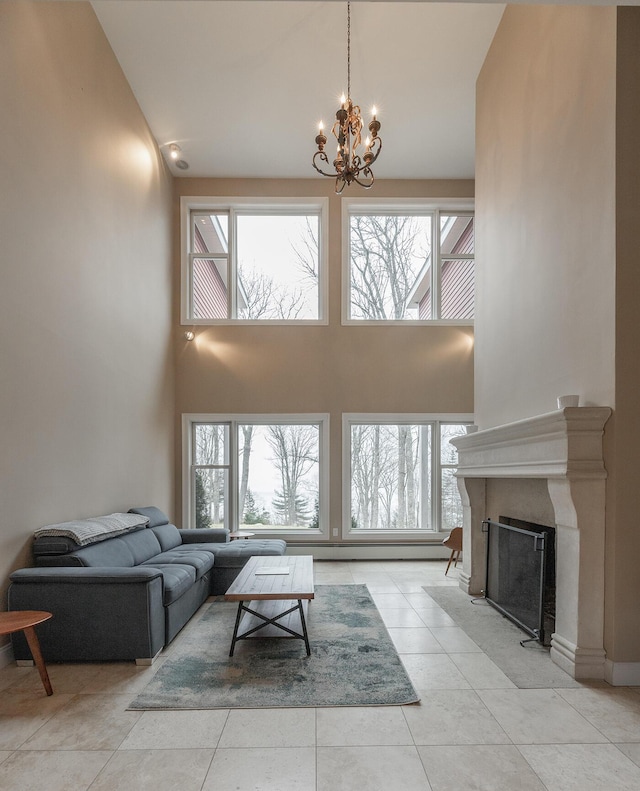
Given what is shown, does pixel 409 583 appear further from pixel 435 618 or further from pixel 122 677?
pixel 122 677

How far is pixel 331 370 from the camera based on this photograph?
327 inches

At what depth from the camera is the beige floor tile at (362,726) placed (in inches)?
110

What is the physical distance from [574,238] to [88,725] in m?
4.04

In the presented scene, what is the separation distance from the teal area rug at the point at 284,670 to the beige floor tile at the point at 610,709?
0.89 m

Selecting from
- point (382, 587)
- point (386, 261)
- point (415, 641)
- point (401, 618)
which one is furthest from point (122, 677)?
point (386, 261)

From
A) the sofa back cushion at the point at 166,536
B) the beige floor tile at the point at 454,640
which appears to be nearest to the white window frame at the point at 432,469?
the sofa back cushion at the point at 166,536

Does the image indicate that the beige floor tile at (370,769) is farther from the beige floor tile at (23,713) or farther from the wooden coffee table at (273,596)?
the beige floor tile at (23,713)

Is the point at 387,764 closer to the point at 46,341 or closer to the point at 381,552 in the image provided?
the point at 46,341

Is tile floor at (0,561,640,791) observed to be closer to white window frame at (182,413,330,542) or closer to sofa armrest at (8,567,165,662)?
sofa armrest at (8,567,165,662)

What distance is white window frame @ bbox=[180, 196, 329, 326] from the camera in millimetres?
8367

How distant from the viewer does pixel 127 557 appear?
4965mm

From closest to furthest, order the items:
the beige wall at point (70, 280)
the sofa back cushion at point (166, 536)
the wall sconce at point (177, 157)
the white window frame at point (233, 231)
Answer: the beige wall at point (70, 280)
the sofa back cushion at point (166, 536)
the wall sconce at point (177, 157)
the white window frame at point (233, 231)

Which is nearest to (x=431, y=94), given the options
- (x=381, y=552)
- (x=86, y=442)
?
(x=86, y=442)

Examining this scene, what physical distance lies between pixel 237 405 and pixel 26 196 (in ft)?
14.8
